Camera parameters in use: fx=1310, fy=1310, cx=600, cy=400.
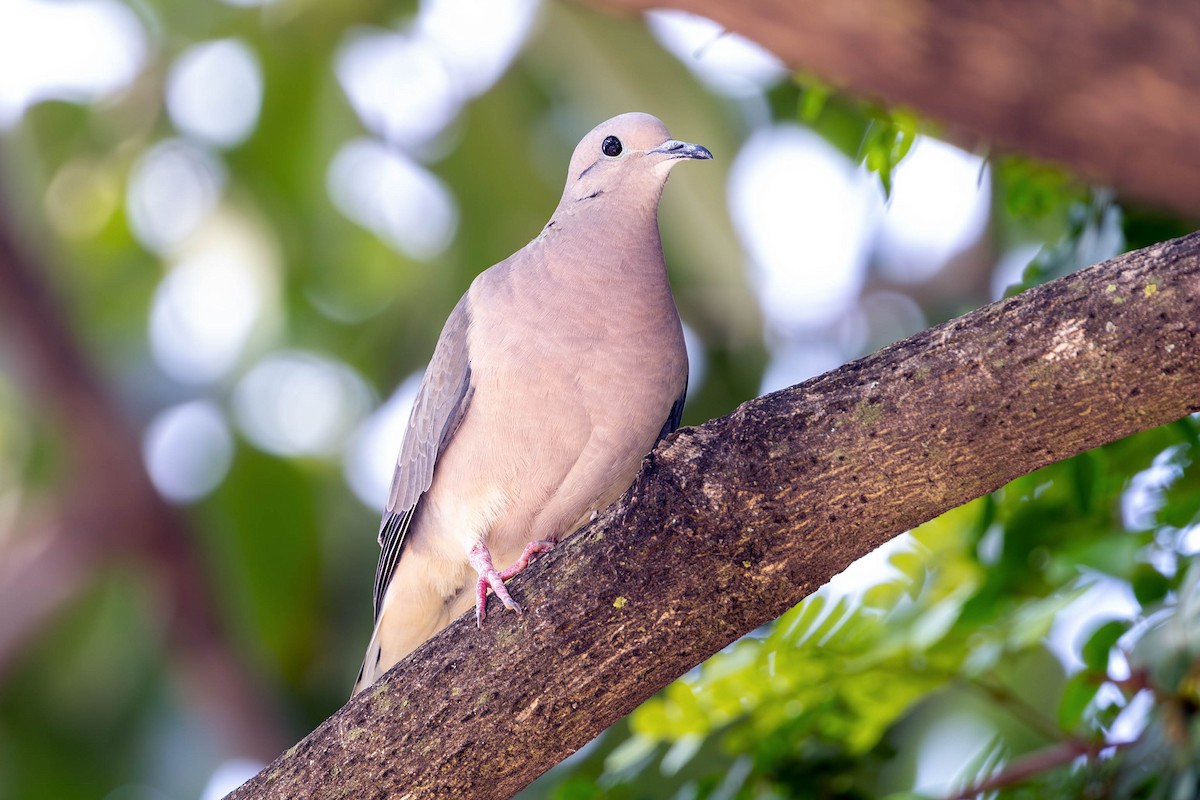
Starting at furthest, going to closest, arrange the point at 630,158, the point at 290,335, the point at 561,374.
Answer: the point at 290,335 → the point at 630,158 → the point at 561,374

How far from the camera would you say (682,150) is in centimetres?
266

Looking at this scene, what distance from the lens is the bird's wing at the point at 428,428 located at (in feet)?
9.33

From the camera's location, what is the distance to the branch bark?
1869mm

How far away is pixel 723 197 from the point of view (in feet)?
17.9

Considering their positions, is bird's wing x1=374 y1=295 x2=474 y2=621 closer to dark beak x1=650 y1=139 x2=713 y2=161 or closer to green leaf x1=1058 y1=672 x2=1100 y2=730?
dark beak x1=650 y1=139 x2=713 y2=161

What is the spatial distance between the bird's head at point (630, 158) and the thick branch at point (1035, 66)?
0.81m

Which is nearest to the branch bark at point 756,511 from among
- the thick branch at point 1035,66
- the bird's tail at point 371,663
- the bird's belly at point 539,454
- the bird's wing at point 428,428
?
the bird's belly at point 539,454

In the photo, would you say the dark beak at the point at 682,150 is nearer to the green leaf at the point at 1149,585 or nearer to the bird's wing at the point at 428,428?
the bird's wing at the point at 428,428

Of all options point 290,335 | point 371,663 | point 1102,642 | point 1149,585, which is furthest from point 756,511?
point 290,335

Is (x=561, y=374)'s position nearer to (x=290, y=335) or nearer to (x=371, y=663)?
(x=371, y=663)

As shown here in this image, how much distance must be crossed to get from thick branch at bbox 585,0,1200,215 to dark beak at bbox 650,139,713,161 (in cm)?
87

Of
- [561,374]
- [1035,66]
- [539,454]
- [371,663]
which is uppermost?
[561,374]

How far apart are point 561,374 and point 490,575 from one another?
1.43 feet

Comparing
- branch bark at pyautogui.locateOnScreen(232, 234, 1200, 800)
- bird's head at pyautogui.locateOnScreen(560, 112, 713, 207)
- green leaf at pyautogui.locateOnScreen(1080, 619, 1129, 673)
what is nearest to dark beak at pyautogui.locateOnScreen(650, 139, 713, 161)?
bird's head at pyautogui.locateOnScreen(560, 112, 713, 207)
